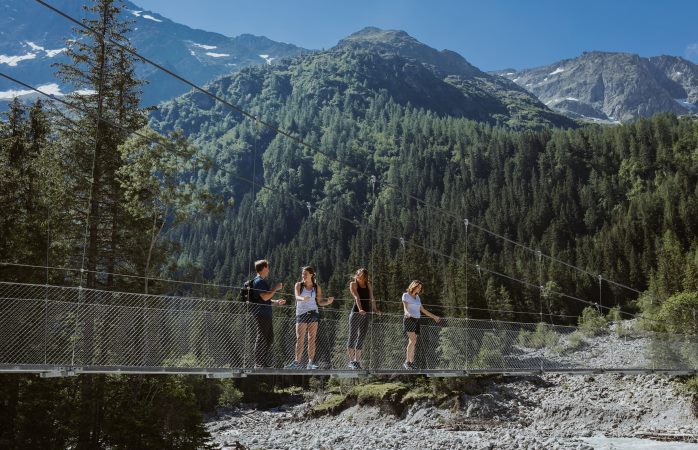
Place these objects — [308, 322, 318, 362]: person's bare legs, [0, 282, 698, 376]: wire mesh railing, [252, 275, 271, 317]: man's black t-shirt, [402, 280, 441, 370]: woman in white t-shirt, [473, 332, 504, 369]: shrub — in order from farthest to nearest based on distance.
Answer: [473, 332, 504, 369]: shrub → [402, 280, 441, 370]: woman in white t-shirt → [308, 322, 318, 362]: person's bare legs → [0, 282, 698, 376]: wire mesh railing → [252, 275, 271, 317]: man's black t-shirt

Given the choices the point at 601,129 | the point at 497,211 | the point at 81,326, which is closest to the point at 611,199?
the point at 497,211

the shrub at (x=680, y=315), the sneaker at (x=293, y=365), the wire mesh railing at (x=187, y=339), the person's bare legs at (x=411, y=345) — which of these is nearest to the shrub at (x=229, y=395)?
the shrub at (x=680, y=315)

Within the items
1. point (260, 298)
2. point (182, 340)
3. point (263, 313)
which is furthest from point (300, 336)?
point (182, 340)

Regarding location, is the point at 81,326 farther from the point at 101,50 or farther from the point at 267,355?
the point at 101,50

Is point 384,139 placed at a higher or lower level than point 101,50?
higher

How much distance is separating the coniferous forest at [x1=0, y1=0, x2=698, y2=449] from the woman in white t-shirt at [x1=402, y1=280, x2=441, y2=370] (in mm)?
5047

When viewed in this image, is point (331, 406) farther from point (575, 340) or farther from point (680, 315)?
point (575, 340)

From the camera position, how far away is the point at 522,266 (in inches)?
3423

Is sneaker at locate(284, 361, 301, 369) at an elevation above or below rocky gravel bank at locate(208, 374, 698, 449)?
above

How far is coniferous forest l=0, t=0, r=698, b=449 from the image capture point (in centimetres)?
1873

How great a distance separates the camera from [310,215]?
118 metres

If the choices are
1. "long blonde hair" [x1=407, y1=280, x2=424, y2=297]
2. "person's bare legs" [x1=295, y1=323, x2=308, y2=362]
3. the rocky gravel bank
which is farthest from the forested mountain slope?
"person's bare legs" [x1=295, y1=323, x2=308, y2=362]

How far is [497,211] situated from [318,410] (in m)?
83.2

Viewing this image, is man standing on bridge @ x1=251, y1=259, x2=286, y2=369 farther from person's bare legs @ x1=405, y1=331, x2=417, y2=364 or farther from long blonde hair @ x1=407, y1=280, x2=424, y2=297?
person's bare legs @ x1=405, y1=331, x2=417, y2=364
